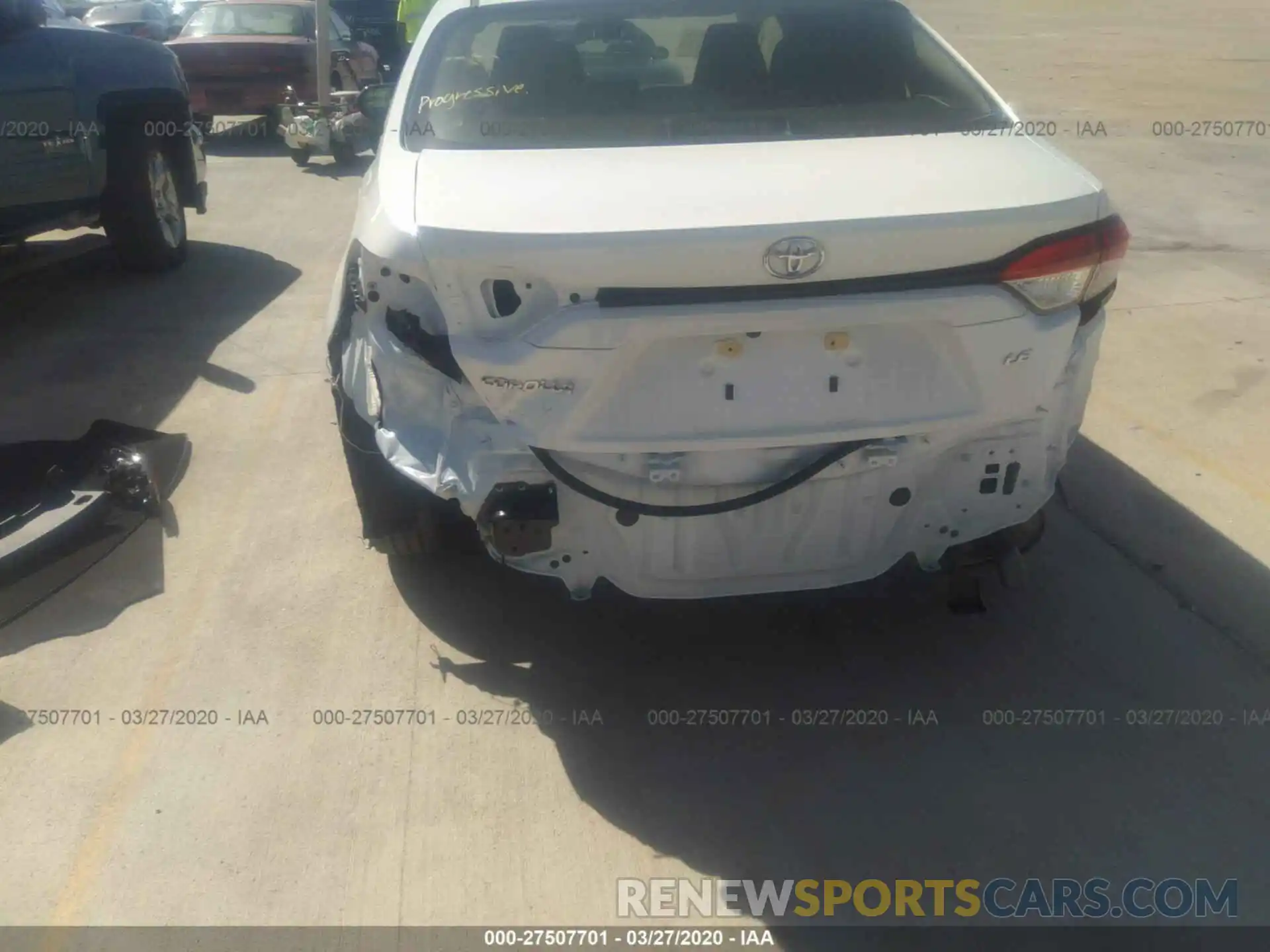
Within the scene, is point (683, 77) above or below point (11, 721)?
above

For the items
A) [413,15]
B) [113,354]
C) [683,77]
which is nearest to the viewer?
[683,77]

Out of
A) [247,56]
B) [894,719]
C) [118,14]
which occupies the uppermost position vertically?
[894,719]

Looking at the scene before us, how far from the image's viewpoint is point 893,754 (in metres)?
3.23

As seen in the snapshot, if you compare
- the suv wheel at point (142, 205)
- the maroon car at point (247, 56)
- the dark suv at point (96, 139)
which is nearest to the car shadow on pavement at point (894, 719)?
the dark suv at point (96, 139)

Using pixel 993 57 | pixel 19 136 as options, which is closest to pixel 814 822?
pixel 19 136

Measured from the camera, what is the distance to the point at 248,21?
1412 centimetres

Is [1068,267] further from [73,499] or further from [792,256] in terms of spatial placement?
[73,499]

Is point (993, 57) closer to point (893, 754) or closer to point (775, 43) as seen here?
point (775, 43)

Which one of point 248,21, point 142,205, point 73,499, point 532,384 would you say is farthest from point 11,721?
point 248,21

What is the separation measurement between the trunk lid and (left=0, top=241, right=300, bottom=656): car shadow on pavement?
1.93 metres

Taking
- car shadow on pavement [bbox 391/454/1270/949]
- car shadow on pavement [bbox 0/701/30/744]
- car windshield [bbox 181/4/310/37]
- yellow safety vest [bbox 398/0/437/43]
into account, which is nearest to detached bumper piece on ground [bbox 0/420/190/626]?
car shadow on pavement [bbox 0/701/30/744]

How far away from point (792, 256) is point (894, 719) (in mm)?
1338

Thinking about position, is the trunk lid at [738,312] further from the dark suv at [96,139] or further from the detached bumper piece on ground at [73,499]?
the dark suv at [96,139]

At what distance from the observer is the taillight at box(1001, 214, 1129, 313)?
2908 millimetres
